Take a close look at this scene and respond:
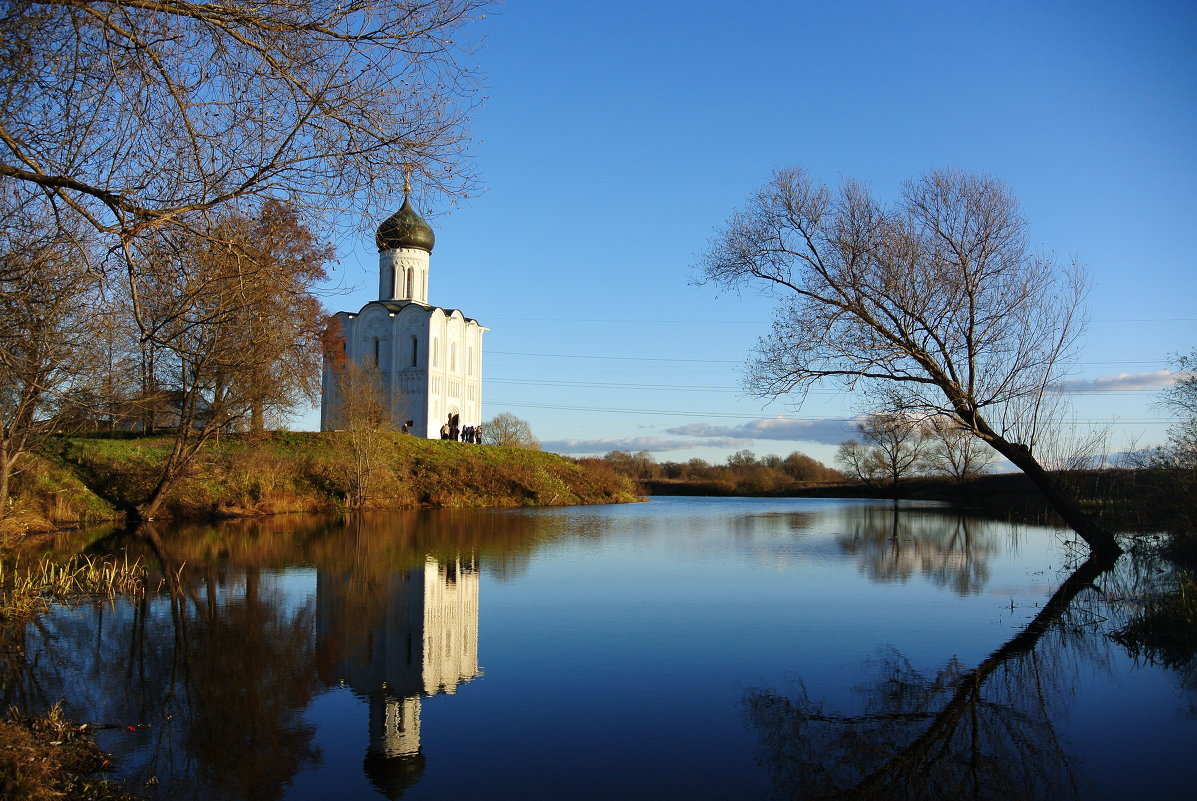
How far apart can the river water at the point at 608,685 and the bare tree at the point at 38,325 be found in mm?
3193

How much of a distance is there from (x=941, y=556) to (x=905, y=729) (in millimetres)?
13225

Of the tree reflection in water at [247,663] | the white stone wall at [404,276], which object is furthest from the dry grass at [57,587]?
the white stone wall at [404,276]

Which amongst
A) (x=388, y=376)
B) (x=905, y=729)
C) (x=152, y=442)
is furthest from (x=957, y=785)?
(x=388, y=376)

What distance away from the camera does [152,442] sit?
102ft

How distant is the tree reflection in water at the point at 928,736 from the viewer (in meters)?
5.15

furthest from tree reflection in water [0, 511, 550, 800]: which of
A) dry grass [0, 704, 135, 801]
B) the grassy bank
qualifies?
the grassy bank

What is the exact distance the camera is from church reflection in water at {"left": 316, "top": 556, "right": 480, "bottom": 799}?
576 cm

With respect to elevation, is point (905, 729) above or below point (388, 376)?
below

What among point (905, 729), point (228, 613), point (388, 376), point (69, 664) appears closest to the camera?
point (905, 729)

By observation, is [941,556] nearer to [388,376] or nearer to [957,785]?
[957,785]

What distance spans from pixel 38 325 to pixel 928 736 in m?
9.35

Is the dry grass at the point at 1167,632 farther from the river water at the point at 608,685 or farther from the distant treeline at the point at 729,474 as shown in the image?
the distant treeline at the point at 729,474

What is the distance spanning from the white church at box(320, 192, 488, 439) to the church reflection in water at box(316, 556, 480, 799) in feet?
115

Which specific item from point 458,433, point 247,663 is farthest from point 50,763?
point 458,433
